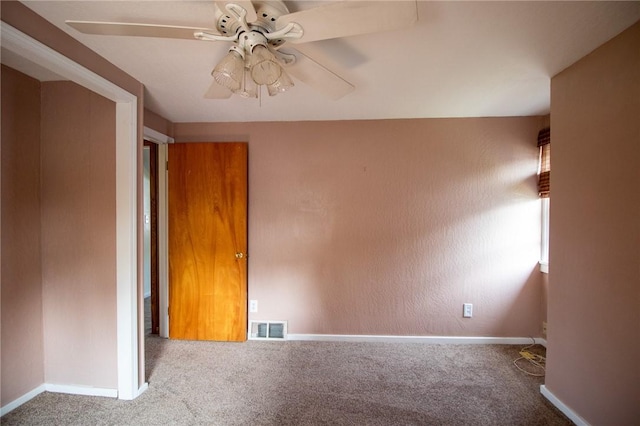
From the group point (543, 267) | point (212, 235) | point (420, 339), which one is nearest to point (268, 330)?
point (212, 235)

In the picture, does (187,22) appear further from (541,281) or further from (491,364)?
(541,281)

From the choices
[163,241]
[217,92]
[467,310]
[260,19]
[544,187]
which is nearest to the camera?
[260,19]

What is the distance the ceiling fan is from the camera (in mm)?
896

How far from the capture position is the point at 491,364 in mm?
2193

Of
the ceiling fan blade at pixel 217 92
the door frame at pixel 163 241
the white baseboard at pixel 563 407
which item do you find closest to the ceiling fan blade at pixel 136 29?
the ceiling fan blade at pixel 217 92

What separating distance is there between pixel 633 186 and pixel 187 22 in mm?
2303

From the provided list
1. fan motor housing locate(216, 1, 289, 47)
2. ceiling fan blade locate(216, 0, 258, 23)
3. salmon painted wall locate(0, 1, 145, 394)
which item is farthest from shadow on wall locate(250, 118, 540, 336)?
ceiling fan blade locate(216, 0, 258, 23)

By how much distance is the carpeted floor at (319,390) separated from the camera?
1.63 m

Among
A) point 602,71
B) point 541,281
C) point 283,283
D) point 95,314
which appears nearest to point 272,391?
point 283,283

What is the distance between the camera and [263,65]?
1047mm

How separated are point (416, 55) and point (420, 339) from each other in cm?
241

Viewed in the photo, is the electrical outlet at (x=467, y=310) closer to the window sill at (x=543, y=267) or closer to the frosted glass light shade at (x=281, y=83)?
the window sill at (x=543, y=267)

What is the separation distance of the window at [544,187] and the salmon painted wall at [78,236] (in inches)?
138

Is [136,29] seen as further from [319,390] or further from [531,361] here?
[531,361]
